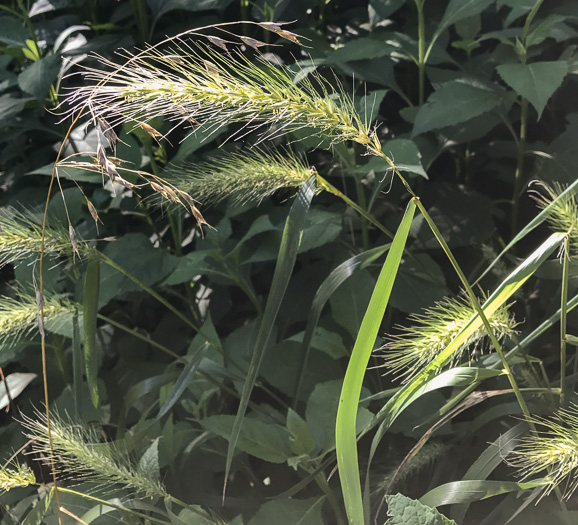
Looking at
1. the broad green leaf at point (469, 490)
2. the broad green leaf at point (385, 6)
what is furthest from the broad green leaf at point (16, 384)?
the broad green leaf at point (385, 6)

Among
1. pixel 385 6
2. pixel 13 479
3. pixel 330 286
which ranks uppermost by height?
pixel 385 6

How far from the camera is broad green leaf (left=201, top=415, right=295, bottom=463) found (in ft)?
2.15

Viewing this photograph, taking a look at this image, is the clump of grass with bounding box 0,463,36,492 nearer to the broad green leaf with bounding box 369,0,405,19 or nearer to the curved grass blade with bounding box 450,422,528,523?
the curved grass blade with bounding box 450,422,528,523

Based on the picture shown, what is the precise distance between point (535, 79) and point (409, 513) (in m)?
0.51

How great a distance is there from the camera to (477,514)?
2.41 ft

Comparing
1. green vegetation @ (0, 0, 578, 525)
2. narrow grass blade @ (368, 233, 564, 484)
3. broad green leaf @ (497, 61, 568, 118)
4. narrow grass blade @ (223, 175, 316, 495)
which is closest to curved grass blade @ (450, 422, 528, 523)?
green vegetation @ (0, 0, 578, 525)

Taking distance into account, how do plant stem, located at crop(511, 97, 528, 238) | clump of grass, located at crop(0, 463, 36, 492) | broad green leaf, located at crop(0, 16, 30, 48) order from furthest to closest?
1. broad green leaf, located at crop(0, 16, 30, 48)
2. plant stem, located at crop(511, 97, 528, 238)
3. clump of grass, located at crop(0, 463, 36, 492)

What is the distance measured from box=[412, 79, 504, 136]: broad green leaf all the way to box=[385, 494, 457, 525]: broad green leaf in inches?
17.4

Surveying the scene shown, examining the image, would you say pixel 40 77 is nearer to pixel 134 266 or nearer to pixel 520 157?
pixel 134 266

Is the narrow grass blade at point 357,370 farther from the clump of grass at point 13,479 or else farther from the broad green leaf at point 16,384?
the broad green leaf at point 16,384

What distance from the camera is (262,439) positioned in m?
0.66

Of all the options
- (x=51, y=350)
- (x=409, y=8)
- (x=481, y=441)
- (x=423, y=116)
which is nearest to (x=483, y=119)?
(x=423, y=116)

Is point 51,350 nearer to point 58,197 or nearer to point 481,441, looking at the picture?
point 58,197

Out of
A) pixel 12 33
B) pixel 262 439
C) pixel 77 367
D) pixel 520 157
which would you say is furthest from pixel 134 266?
pixel 520 157
